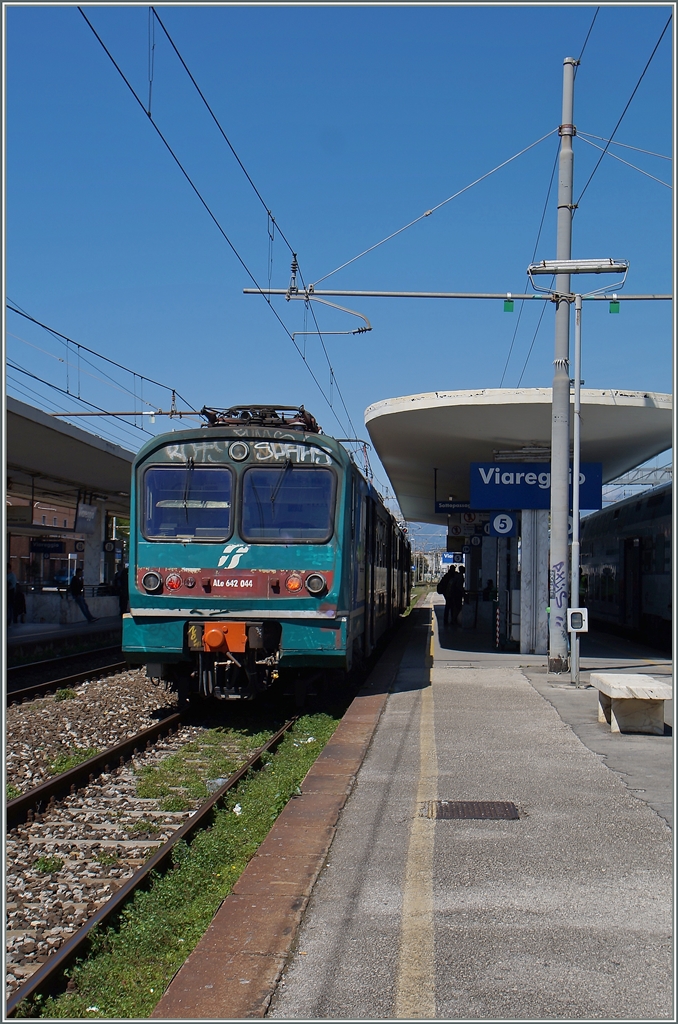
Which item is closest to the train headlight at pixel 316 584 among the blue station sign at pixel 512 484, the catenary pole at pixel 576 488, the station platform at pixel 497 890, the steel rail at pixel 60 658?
the station platform at pixel 497 890

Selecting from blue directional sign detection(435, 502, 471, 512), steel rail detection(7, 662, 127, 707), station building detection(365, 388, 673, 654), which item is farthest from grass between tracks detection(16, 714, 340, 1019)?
blue directional sign detection(435, 502, 471, 512)

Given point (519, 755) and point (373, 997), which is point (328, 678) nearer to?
point (519, 755)

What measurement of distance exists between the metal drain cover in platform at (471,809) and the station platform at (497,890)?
88mm

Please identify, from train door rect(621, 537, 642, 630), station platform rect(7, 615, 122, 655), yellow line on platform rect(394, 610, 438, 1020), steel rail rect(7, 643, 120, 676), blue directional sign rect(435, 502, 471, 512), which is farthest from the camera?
blue directional sign rect(435, 502, 471, 512)

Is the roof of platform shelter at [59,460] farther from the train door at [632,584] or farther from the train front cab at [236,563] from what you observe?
the train door at [632,584]

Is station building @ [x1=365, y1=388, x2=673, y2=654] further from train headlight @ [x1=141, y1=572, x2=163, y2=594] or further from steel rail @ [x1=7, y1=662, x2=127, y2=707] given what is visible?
train headlight @ [x1=141, y1=572, x2=163, y2=594]

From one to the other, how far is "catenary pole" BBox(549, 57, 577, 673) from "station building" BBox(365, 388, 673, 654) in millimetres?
891

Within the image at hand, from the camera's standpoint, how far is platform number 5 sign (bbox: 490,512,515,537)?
1686cm

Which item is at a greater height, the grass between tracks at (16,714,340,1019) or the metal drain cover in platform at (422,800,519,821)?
the metal drain cover in platform at (422,800,519,821)

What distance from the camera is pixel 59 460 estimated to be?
833 inches

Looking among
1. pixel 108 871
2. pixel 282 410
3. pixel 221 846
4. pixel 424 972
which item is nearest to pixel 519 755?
pixel 221 846

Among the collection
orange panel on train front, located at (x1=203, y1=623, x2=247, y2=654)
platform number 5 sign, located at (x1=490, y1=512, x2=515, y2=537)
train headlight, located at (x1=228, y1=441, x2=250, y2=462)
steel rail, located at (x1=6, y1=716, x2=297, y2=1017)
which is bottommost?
steel rail, located at (x1=6, y1=716, x2=297, y2=1017)

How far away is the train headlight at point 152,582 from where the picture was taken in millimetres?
9867

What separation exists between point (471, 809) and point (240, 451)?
5.19 m
